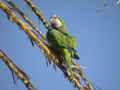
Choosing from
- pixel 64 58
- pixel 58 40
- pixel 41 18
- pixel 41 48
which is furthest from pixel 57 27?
pixel 41 48

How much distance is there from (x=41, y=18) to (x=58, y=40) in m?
0.58

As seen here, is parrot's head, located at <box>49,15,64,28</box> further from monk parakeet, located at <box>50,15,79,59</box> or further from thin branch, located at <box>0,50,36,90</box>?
thin branch, located at <box>0,50,36,90</box>

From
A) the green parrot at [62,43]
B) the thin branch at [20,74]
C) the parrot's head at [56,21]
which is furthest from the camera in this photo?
the parrot's head at [56,21]

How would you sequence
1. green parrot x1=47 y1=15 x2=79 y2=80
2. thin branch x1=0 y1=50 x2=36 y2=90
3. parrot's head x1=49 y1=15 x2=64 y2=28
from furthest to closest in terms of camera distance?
parrot's head x1=49 y1=15 x2=64 y2=28, green parrot x1=47 y1=15 x2=79 y2=80, thin branch x1=0 y1=50 x2=36 y2=90

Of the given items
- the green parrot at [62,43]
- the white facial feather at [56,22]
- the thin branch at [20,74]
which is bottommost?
the thin branch at [20,74]

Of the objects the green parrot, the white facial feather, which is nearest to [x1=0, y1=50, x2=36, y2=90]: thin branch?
the green parrot

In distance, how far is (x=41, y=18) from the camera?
863mm

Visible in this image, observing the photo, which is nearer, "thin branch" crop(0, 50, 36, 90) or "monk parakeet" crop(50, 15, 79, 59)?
"thin branch" crop(0, 50, 36, 90)

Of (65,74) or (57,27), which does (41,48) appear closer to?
(65,74)

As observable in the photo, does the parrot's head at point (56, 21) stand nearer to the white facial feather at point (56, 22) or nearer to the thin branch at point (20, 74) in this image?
the white facial feather at point (56, 22)

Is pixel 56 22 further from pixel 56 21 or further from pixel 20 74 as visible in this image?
pixel 20 74

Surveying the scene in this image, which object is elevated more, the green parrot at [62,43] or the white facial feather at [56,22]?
the white facial feather at [56,22]

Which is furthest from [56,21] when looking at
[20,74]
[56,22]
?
[20,74]

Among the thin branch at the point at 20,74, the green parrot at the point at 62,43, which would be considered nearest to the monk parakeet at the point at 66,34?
the green parrot at the point at 62,43
